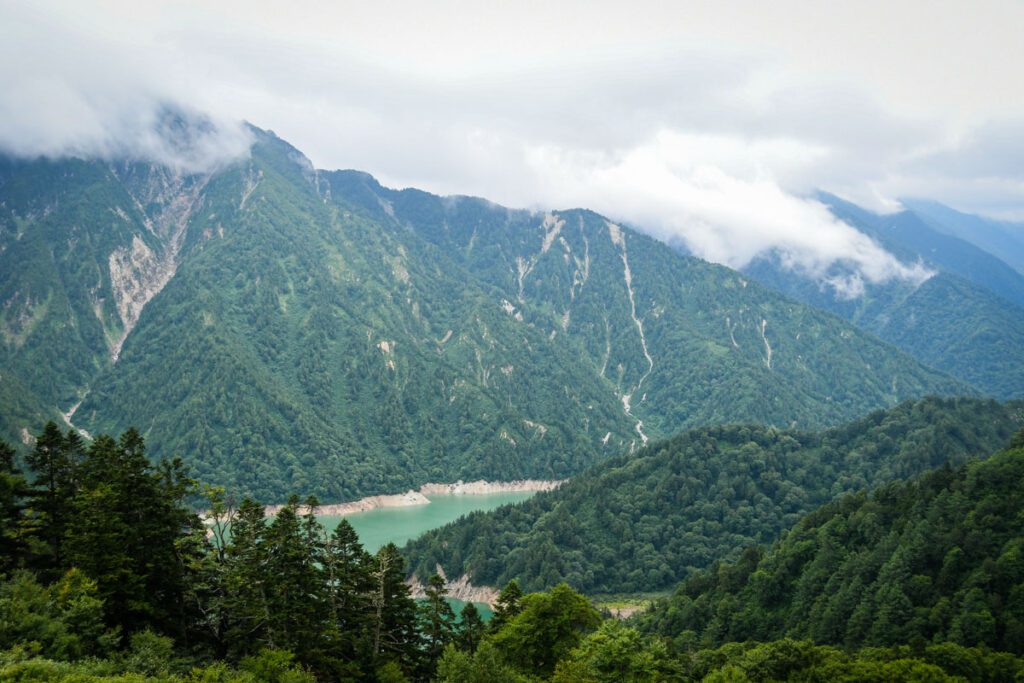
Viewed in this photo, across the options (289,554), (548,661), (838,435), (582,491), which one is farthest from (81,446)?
(838,435)

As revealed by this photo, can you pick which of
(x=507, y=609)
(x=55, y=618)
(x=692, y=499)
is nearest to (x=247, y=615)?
(x=55, y=618)

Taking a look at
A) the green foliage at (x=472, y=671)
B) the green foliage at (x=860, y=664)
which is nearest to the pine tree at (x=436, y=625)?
the green foliage at (x=472, y=671)

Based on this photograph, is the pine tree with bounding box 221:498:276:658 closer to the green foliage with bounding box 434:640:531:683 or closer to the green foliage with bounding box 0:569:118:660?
the green foliage with bounding box 0:569:118:660

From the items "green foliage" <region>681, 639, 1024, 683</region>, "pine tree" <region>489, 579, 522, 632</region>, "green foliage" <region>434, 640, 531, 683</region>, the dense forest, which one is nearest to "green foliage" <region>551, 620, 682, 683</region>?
the dense forest

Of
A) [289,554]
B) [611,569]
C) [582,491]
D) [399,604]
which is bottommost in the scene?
[611,569]

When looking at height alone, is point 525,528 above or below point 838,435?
below

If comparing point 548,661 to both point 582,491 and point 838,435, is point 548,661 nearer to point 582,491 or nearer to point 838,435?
point 582,491

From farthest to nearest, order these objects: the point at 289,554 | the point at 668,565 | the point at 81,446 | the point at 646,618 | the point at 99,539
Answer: the point at 668,565 → the point at 646,618 → the point at 81,446 → the point at 289,554 → the point at 99,539

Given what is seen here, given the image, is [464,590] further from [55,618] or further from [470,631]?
[55,618]
